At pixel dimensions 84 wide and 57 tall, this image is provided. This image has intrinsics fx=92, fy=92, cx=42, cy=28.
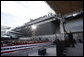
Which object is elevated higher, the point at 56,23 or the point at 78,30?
the point at 56,23

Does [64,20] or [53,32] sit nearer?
[64,20]

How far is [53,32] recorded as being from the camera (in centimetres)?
2431

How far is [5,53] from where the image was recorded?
21.0ft

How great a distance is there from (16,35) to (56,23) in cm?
1778

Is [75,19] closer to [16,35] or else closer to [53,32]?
[53,32]

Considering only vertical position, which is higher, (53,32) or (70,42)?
(53,32)

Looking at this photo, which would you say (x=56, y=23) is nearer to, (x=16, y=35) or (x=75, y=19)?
(x=75, y=19)

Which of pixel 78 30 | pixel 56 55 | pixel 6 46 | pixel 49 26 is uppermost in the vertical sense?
pixel 49 26

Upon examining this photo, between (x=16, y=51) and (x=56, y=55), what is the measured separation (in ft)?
10.3

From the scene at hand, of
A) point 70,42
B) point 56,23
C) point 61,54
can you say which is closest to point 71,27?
point 56,23

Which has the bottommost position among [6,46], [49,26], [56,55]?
[56,55]

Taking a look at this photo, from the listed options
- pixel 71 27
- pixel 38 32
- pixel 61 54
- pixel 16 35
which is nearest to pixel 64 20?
pixel 71 27

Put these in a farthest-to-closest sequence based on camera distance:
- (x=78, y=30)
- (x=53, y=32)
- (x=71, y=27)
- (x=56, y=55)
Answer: (x=53, y=32), (x=71, y=27), (x=78, y=30), (x=56, y=55)

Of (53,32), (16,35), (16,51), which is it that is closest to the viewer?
(16,51)
